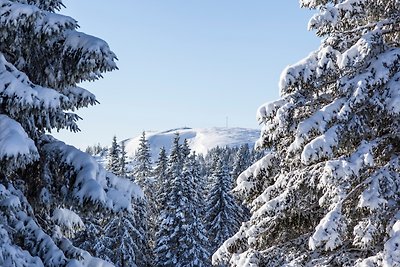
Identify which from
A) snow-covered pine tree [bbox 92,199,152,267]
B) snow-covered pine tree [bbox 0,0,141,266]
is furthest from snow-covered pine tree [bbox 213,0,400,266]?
snow-covered pine tree [bbox 92,199,152,267]

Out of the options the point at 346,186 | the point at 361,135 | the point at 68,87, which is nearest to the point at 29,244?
the point at 68,87

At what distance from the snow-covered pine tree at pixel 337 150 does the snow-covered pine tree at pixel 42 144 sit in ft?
9.76

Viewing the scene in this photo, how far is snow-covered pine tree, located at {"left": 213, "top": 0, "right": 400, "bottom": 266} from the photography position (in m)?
6.74

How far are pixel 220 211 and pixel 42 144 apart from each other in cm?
3400

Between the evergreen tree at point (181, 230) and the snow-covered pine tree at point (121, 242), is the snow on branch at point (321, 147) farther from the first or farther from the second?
the evergreen tree at point (181, 230)

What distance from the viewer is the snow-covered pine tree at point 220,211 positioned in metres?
38.9

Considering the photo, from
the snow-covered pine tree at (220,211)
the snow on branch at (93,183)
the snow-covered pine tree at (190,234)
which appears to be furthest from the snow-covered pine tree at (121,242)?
the snow on branch at (93,183)

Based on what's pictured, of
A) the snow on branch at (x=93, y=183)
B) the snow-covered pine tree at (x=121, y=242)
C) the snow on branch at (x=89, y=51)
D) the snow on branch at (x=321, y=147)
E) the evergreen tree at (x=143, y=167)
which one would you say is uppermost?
the evergreen tree at (x=143, y=167)

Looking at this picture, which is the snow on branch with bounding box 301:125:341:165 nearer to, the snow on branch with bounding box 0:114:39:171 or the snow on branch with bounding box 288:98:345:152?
the snow on branch with bounding box 288:98:345:152

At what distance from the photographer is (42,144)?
6184mm

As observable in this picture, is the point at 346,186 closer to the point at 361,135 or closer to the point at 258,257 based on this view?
the point at 361,135

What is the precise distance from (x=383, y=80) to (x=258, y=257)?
3591 mm

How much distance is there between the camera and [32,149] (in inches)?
191

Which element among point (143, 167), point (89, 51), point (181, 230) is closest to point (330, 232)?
point (89, 51)
